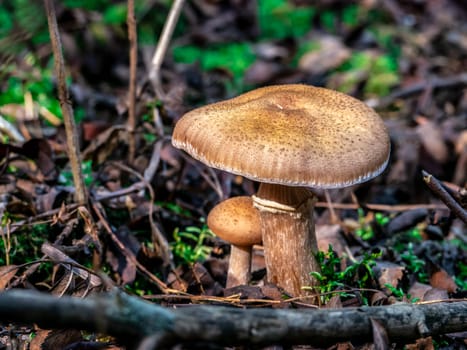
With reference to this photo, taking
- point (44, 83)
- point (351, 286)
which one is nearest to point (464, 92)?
point (351, 286)

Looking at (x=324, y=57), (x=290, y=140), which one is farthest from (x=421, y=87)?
(x=290, y=140)

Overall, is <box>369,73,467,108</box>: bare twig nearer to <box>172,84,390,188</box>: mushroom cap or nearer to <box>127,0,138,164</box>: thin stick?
<box>127,0,138,164</box>: thin stick

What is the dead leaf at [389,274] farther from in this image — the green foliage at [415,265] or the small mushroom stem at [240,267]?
the small mushroom stem at [240,267]

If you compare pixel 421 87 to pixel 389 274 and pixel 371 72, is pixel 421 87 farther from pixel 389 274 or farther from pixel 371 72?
pixel 389 274

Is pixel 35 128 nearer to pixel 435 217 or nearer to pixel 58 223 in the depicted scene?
pixel 58 223

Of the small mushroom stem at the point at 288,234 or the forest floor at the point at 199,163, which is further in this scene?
the forest floor at the point at 199,163

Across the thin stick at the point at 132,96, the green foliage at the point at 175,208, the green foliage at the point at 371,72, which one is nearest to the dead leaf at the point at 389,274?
the green foliage at the point at 175,208

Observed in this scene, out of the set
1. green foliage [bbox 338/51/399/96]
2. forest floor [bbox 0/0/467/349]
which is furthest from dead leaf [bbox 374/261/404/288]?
green foliage [bbox 338/51/399/96]
